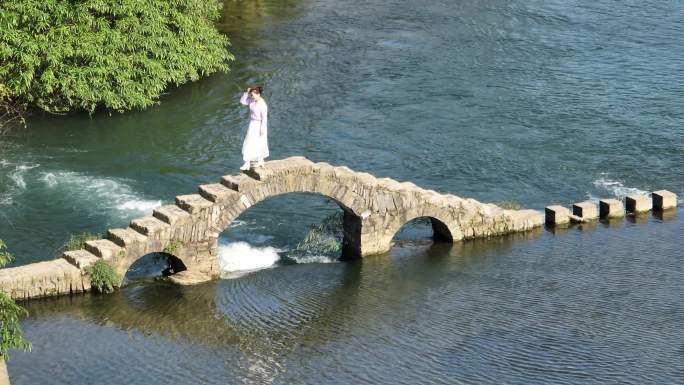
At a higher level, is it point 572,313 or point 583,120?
point 583,120

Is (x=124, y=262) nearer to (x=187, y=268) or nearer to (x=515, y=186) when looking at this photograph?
(x=187, y=268)

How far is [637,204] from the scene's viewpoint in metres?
37.7

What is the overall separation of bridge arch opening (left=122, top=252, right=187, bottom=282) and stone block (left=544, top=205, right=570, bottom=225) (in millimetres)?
11786

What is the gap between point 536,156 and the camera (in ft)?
149

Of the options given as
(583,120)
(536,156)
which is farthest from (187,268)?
(583,120)

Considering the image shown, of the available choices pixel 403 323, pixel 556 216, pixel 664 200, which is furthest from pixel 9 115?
pixel 664 200

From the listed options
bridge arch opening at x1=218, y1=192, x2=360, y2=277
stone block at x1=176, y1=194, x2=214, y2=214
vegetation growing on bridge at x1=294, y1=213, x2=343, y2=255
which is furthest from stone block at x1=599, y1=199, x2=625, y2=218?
stone block at x1=176, y1=194, x2=214, y2=214

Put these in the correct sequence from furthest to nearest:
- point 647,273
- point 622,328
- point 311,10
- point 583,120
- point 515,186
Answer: point 311,10, point 583,120, point 515,186, point 647,273, point 622,328

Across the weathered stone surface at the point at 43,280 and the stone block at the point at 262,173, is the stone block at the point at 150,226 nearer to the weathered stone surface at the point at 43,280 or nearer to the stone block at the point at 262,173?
the weathered stone surface at the point at 43,280

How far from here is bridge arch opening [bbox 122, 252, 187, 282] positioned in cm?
3203

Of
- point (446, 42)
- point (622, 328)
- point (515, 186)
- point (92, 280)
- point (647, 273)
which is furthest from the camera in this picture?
point (446, 42)

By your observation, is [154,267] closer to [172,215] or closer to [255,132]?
[172,215]

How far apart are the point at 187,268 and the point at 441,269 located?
709 centimetres

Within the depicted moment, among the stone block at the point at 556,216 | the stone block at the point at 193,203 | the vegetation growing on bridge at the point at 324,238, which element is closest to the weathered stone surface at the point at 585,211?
the stone block at the point at 556,216
